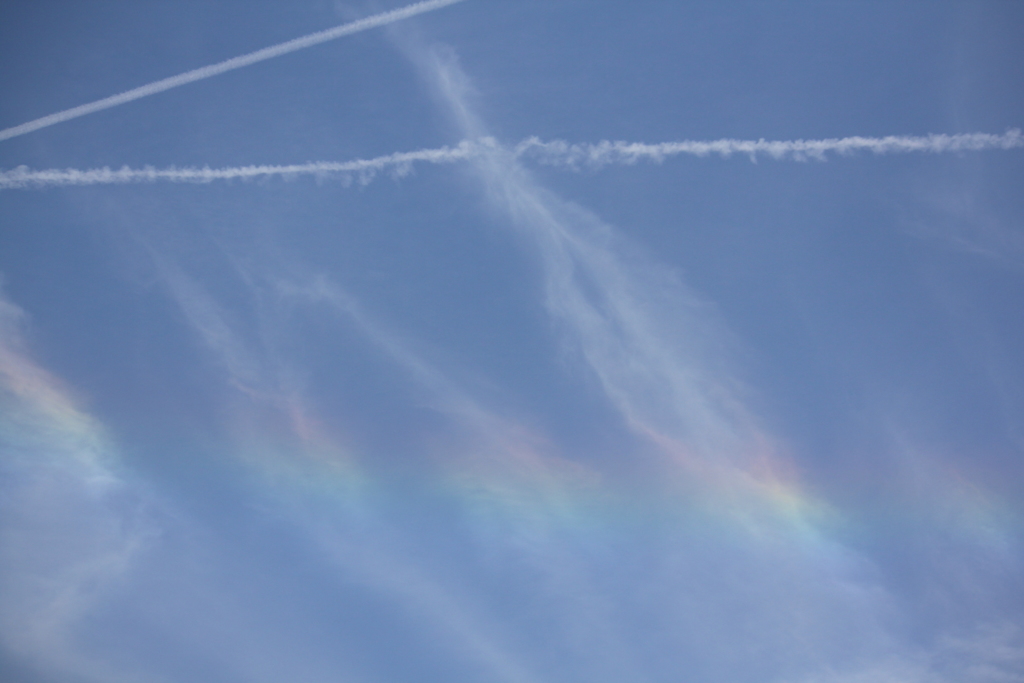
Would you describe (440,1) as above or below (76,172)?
above

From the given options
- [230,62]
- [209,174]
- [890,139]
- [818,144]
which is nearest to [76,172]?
[209,174]

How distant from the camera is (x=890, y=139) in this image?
2478 centimetres

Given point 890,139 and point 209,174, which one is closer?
point 890,139

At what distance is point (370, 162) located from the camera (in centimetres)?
2622

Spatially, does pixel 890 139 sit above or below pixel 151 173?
above

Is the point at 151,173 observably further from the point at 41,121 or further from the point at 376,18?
the point at 376,18

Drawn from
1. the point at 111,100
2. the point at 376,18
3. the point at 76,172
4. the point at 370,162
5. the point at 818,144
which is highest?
the point at 818,144

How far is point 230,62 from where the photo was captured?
2617cm

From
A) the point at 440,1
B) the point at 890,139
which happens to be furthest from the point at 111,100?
the point at 890,139

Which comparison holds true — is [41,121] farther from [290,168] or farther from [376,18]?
[376,18]

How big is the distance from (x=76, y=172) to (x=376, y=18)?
9406mm

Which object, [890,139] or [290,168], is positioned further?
[290,168]

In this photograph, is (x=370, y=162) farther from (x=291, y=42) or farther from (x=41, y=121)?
(x=41, y=121)

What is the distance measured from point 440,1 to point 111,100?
31.4 ft
